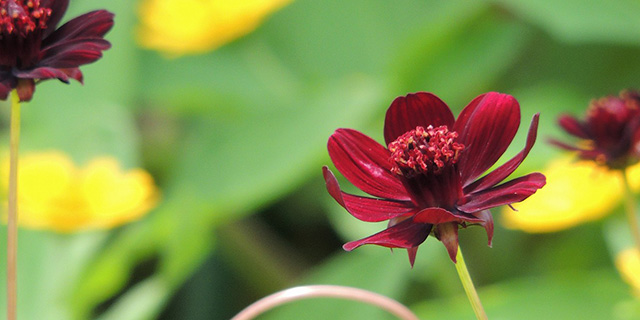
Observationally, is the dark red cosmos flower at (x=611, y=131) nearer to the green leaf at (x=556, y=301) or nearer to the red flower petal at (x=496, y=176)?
the red flower petal at (x=496, y=176)

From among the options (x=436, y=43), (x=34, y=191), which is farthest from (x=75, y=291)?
(x=436, y=43)

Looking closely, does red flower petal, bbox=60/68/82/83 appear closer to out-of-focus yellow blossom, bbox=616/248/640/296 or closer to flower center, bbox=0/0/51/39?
flower center, bbox=0/0/51/39

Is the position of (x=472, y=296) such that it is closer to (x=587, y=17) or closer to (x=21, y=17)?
(x=21, y=17)

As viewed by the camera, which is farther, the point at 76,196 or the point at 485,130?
the point at 76,196

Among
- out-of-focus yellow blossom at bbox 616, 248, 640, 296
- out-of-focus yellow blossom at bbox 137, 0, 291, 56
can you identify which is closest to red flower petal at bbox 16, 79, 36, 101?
out-of-focus yellow blossom at bbox 616, 248, 640, 296

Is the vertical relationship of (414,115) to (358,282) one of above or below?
above

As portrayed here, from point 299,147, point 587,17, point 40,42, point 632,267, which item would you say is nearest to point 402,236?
point 40,42
